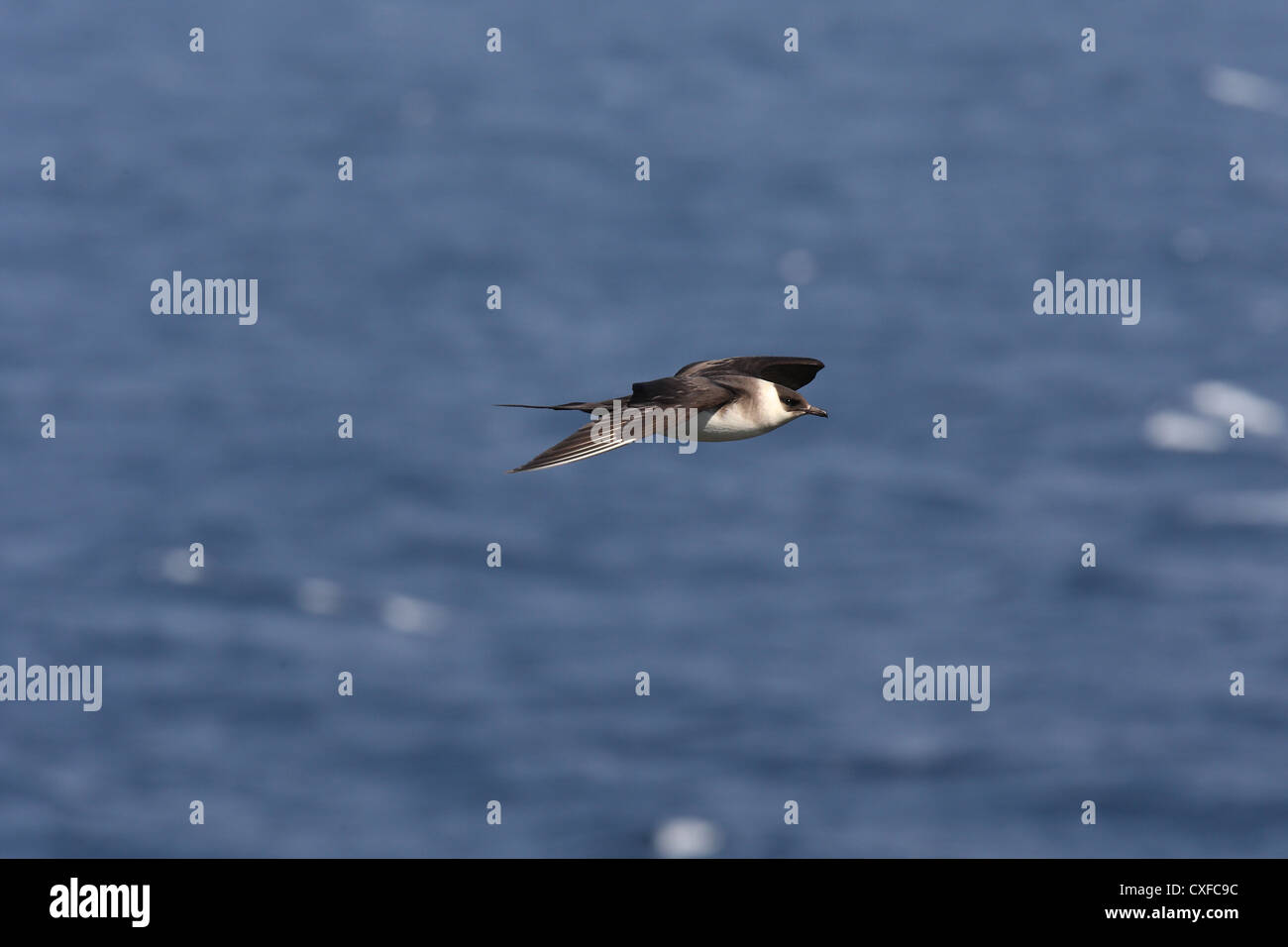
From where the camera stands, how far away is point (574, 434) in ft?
50.9

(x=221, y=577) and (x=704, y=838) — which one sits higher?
(x=221, y=577)

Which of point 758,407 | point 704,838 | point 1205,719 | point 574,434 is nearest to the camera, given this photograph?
point 574,434

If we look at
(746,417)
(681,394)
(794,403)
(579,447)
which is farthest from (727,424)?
(579,447)

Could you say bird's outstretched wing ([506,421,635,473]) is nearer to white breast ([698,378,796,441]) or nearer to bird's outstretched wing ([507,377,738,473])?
bird's outstretched wing ([507,377,738,473])

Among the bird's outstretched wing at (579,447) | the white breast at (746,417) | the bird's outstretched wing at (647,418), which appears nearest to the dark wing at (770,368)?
the white breast at (746,417)

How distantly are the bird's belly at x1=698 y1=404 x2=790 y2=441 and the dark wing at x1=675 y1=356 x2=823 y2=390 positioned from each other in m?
1.49

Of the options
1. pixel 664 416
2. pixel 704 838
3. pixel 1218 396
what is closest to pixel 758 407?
pixel 664 416

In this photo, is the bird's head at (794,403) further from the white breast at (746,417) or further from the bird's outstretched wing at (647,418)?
the bird's outstretched wing at (647,418)

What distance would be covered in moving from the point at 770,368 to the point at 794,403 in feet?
3.24

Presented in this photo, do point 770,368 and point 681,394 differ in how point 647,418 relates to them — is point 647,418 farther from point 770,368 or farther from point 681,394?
point 770,368

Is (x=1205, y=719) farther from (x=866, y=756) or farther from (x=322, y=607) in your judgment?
(x=322, y=607)

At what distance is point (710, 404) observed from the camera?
1708 centimetres

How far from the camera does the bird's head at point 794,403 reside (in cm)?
1850

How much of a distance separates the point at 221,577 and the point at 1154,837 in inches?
2072
